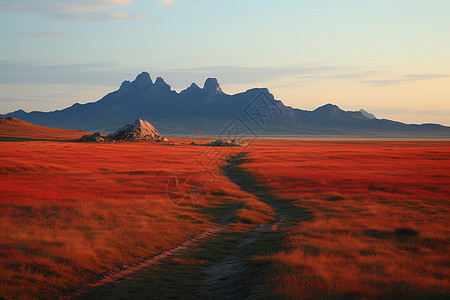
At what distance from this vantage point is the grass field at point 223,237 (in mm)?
10773

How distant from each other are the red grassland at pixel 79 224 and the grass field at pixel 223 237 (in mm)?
54

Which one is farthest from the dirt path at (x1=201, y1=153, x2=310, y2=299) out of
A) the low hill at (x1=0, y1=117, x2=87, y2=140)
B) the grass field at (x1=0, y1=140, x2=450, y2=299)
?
the low hill at (x1=0, y1=117, x2=87, y2=140)

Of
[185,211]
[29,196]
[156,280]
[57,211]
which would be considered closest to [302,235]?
[156,280]

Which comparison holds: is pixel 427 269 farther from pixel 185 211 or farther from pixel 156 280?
pixel 185 211

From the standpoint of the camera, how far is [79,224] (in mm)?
18312

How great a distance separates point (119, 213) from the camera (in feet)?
69.8

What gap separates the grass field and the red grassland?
5cm

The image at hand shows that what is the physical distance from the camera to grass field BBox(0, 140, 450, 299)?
10.8 m

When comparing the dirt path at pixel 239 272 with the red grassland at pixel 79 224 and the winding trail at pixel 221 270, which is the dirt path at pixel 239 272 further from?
the red grassland at pixel 79 224

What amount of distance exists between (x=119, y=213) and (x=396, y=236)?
15.0 m

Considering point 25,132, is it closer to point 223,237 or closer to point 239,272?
point 223,237

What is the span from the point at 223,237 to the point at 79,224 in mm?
7350

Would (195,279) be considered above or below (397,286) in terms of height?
below

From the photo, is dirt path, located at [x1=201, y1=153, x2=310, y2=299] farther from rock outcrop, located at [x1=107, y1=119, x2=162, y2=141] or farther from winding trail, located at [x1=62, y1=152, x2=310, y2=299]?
rock outcrop, located at [x1=107, y1=119, x2=162, y2=141]
